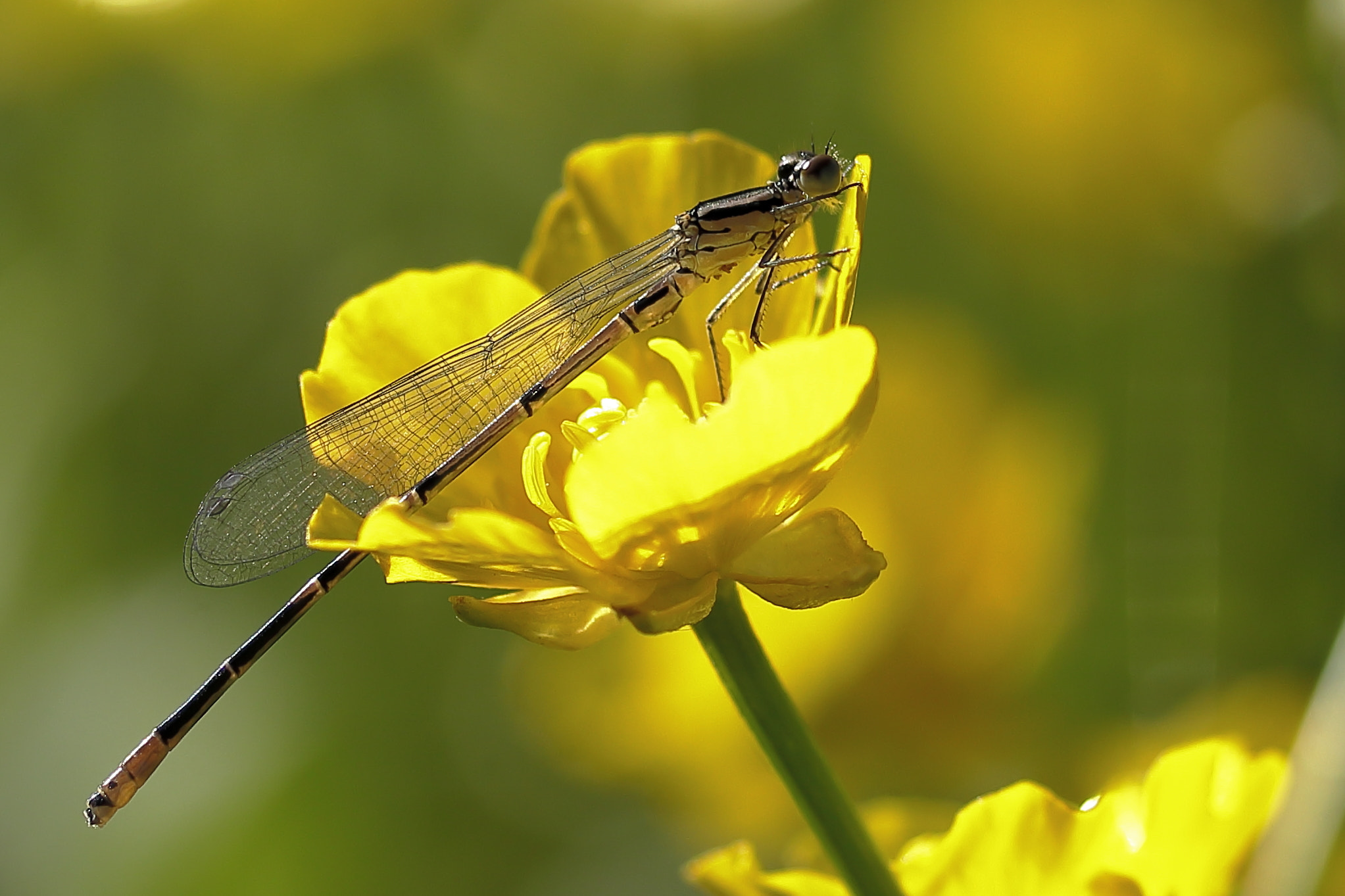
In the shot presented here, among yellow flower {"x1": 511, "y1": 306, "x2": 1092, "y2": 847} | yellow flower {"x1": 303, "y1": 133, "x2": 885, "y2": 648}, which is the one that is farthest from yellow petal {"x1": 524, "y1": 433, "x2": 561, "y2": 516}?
yellow flower {"x1": 511, "y1": 306, "x2": 1092, "y2": 847}

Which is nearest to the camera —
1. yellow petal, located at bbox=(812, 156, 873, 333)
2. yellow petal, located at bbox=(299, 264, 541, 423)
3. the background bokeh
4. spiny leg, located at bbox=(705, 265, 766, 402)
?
yellow petal, located at bbox=(812, 156, 873, 333)

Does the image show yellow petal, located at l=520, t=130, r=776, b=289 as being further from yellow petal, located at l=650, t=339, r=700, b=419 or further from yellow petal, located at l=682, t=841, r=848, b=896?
yellow petal, located at l=682, t=841, r=848, b=896

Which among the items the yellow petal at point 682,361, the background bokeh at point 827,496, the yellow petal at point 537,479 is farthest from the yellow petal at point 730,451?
the background bokeh at point 827,496

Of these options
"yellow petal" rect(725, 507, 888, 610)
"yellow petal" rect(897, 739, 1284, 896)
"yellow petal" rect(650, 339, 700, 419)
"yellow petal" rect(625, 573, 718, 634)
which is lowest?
"yellow petal" rect(897, 739, 1284, 896)

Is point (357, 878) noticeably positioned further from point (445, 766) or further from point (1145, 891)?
point (1145, 891)

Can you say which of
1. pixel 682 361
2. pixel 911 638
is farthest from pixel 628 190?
pixel 911 638

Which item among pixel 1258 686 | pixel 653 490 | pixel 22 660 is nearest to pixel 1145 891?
pixel 653 490
